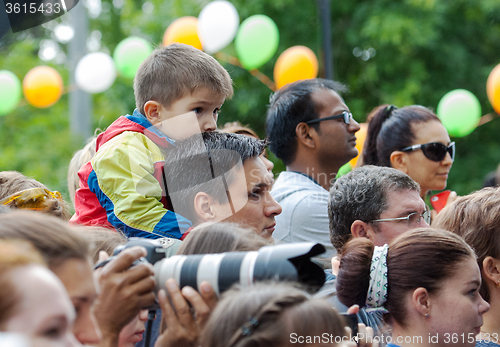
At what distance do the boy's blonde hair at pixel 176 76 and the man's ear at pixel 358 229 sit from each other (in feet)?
2.74

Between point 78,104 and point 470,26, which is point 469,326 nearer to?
point 470,26

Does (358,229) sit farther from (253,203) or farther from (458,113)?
(458,113)

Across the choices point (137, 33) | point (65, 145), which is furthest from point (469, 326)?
point (137, 33)

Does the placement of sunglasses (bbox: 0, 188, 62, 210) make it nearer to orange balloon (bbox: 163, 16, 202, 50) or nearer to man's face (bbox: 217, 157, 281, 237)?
man's face (bbox: 217, 157, 281, 237)

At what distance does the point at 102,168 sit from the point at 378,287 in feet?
3.71

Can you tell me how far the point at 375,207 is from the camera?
2414mm

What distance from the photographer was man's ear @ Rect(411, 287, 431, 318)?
1.88 metres

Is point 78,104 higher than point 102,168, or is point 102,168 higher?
point 102,168

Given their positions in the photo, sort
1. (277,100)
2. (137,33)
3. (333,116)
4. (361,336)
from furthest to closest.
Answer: (137,33), (277,100), (333,116), (361,336)

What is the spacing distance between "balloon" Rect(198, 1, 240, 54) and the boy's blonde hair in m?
3.24

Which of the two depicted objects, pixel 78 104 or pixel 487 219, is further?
pixel 78 104

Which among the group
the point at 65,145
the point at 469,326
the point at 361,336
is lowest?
the point at 65,145

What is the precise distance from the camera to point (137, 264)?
135cm

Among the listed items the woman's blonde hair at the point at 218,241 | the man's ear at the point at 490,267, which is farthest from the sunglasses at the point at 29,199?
the man's ear at the point at 490,267
